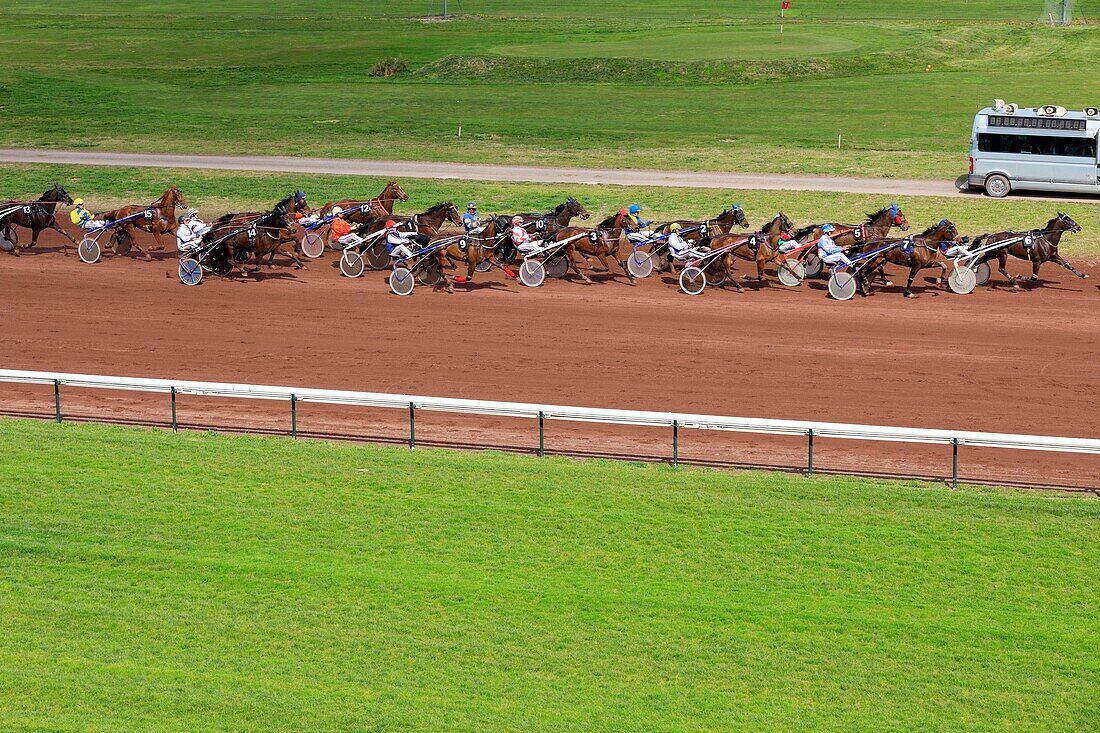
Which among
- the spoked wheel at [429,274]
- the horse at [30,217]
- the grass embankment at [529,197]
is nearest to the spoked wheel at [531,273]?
the spoked wheel at [429,274]

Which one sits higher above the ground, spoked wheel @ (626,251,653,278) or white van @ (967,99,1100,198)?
white van @ (967,99,1100,198)

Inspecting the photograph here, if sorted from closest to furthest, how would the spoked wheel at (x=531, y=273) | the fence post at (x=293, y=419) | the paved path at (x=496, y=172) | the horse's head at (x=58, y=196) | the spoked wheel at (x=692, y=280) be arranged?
the fence post at (x=293, y=419) < the spoked wheel at (x=692, y=280) < the spoked wheel at (x=531, y=273) < the horse's head at (x=58, y=196) < the paved path at (x=496, y=172)

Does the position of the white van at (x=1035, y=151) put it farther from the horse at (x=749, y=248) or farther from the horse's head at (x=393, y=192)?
the horse's head at (x=393, y=192)

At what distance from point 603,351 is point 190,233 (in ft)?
31.8

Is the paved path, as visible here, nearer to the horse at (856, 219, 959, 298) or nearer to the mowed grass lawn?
the mowed grass lawn

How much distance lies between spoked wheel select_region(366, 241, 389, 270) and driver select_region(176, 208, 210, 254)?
3345mm

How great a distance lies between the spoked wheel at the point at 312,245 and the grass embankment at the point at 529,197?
547cm

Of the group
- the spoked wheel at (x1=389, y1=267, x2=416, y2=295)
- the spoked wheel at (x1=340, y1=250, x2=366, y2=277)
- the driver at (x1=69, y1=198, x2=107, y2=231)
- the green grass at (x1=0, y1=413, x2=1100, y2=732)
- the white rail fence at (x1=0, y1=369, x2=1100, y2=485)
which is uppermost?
the driver at (x1=69, y1=198, x2=107, y2=231)

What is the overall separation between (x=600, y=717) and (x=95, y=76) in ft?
196

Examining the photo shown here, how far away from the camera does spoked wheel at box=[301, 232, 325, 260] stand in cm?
3012

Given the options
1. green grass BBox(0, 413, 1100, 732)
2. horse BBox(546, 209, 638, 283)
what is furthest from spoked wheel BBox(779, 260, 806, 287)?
green grass BBox(0, 413, 1100, 732)

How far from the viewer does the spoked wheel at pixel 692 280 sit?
89.2 feet

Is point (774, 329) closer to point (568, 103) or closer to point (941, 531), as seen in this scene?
point (941, 531)

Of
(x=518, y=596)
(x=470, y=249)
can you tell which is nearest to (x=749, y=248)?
(x=470, y=249)
